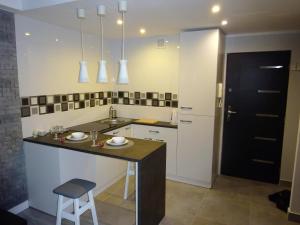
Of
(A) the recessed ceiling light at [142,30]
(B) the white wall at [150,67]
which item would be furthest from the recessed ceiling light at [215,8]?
(B) the white wall at [150,67]

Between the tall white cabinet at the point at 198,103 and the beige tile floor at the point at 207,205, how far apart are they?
0.29m

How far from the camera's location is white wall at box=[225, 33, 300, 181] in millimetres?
3018

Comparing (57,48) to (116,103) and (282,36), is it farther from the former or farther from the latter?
(282,36)

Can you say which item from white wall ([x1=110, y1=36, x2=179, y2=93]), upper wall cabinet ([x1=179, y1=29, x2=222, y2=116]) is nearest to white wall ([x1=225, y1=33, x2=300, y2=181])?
upper wall cabinet ([x1=179, y1=29, x2=222, y2=116])

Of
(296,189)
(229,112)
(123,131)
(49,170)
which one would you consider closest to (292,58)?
(229,112)

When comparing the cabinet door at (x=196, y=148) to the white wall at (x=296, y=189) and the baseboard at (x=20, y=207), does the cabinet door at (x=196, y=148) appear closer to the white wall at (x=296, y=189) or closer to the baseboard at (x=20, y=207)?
the white wall at (x=296, y=189)

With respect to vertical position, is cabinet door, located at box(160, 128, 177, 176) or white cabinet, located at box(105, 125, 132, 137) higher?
white cabinet, located at box(105, 125, 132, 137)

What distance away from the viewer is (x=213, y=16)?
7.70ft

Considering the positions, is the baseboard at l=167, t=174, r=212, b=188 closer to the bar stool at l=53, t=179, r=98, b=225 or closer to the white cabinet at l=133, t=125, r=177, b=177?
the white cabinet at l=133, t=125, r=177, b=177

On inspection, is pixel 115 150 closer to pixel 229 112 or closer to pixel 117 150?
pixel 117 150

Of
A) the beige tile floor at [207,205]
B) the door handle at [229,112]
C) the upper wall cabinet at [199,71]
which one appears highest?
the upper wall cabinet at [199,71]

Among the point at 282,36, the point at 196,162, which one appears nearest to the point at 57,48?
the point at 196,162

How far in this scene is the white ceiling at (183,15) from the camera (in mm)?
1984

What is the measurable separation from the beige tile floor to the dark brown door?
1.02 ft
